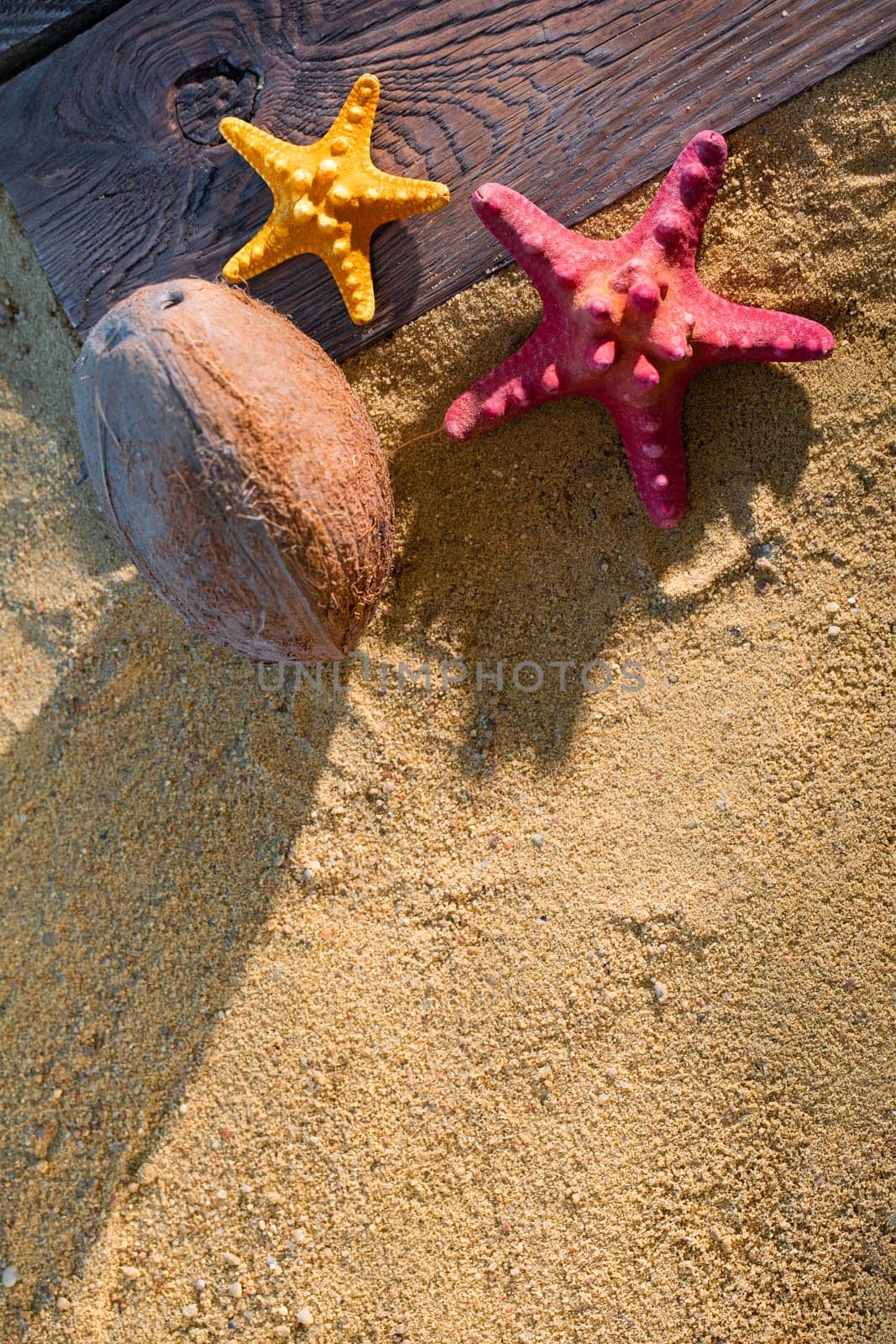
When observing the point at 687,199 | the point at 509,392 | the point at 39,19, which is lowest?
the point at 509,392

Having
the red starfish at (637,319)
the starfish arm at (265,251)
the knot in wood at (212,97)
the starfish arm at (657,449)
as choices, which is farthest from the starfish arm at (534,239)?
the knot in wood at (212,97)

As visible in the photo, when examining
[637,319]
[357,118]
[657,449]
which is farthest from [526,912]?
[357,118]

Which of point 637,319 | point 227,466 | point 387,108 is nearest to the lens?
point 227,466

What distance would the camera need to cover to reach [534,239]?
1.90m

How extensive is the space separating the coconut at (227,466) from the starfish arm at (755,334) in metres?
0.80

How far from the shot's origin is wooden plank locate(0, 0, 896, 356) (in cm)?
202

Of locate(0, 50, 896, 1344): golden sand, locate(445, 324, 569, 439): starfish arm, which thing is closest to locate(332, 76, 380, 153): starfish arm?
locate(0, 50, 896, 1344): golden sand

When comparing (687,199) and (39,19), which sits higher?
(39,19)

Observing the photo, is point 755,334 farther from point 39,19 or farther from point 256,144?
point 39,19

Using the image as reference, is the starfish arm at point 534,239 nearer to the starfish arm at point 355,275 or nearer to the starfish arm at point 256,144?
the starfish arm at point 355,275

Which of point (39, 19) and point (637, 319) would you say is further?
point (39, 19)

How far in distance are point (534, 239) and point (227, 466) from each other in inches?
34.7

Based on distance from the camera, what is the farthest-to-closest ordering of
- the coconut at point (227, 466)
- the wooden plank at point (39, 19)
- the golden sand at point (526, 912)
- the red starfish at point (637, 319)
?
the wooden plank at point (39, 19)
the golden sand at point (526, 912)
the red starfish at point (637, 319)
the coconut at point (227, 466)

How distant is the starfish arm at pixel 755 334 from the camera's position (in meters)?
1.91
